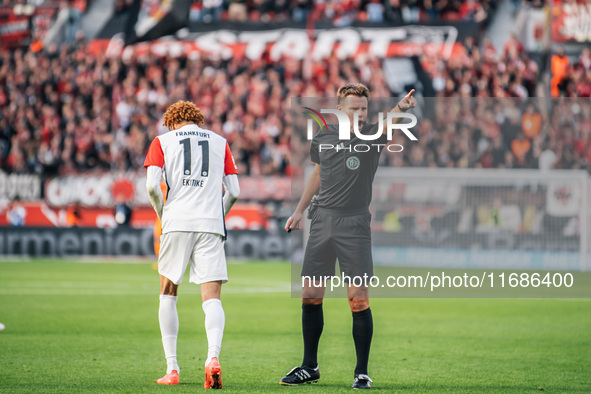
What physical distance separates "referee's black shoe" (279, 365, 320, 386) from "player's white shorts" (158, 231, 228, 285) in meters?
0.91

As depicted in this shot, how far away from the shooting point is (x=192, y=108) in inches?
269

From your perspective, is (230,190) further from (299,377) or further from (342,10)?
(342,10)

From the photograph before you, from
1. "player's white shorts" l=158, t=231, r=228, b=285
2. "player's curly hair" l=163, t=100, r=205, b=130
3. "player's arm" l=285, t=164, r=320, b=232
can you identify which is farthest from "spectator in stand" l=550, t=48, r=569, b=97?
"player's white shorts" l=158, t=231, r=228, b=285

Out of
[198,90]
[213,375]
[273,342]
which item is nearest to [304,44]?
[198,90]

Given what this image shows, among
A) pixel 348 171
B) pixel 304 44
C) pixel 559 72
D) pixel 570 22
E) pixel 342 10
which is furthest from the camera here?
pixel 342 10

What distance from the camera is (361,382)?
21.5 feet

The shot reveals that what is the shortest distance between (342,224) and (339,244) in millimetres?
150

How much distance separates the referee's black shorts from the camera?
21.7 ft

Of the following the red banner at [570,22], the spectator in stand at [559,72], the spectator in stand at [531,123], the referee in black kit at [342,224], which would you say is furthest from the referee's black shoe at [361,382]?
the red banner at [570,22]

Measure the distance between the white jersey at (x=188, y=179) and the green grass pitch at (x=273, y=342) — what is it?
1185 millimetres

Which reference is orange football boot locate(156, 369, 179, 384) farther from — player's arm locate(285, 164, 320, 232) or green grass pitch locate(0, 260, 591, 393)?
player's arm locate(285, 164, 320, 232)

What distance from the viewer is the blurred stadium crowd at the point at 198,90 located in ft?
84.2

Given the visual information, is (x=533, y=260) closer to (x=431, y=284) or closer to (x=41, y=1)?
(x=431, y=284)

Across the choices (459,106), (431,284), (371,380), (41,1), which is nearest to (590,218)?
(459,106)
